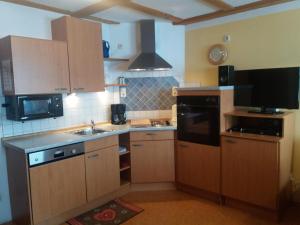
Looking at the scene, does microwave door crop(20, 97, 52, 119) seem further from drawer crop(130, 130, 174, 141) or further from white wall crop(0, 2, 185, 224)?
drawer crop(130, 130, 174, 141)

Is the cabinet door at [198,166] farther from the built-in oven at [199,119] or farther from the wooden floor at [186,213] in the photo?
the wooden floor at [186,213]

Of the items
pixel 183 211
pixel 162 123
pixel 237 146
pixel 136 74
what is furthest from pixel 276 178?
pixel 136 74

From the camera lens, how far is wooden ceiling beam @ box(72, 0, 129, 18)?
2.54 meters

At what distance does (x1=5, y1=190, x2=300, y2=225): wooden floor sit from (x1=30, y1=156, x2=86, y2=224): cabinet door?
648 millimetres

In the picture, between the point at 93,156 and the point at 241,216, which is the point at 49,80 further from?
the point at 241,216

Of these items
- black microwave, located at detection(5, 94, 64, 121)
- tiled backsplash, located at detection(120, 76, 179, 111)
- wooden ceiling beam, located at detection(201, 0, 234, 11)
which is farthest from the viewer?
tiled backsplash, located at detection(120, 76, 179, 111)

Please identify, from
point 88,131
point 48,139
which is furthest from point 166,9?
point 48,139

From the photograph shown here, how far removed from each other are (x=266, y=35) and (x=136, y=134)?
199cm

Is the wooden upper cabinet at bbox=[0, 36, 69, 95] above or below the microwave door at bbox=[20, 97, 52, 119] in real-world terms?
above

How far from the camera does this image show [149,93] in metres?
3.64

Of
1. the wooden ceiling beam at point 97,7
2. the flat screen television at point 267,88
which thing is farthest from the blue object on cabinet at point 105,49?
the flat screen television at point 267,88

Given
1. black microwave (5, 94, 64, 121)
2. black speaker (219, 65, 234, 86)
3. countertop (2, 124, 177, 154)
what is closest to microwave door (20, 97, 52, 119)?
black microwave (5, 94, 64, 121)

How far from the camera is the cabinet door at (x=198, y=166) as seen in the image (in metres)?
2.85

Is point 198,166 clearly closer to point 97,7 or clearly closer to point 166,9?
point 166,9
